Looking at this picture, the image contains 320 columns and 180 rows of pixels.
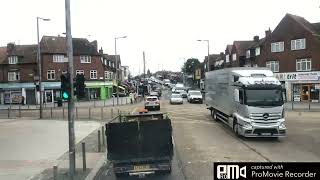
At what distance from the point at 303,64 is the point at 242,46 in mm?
30622

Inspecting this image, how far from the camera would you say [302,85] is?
6331 centimetres

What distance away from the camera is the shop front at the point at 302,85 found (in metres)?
61.0

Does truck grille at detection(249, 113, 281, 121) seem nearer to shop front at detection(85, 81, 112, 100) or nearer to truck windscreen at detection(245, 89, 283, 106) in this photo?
truck windscreen at detection(245, 89, 283, 106)

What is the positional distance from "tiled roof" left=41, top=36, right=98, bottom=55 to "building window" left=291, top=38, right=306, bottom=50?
36288mm

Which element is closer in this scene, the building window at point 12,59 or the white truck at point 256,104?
the white truck at point 256,104

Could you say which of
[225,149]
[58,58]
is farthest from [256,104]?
[58,58]

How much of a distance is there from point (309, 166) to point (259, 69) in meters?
17.8

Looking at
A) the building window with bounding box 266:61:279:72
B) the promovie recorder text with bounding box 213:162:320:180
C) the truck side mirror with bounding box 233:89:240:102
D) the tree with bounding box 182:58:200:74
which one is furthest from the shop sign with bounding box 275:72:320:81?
the tree with bounding box 182:58:200:74

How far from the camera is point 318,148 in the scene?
20.6m

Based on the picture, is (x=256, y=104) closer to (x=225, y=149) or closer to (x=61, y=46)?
(x=225, y=149)

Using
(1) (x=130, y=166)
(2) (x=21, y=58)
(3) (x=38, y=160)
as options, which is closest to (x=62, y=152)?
(3) (x=38, y=160)

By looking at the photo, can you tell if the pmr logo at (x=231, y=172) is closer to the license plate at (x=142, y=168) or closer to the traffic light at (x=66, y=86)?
the license plate at (x=142, y=168)

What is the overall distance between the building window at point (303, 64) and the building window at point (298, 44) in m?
1.70

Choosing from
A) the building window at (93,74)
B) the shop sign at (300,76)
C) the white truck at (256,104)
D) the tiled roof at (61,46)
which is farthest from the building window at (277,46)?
the white truck at (256,104)
